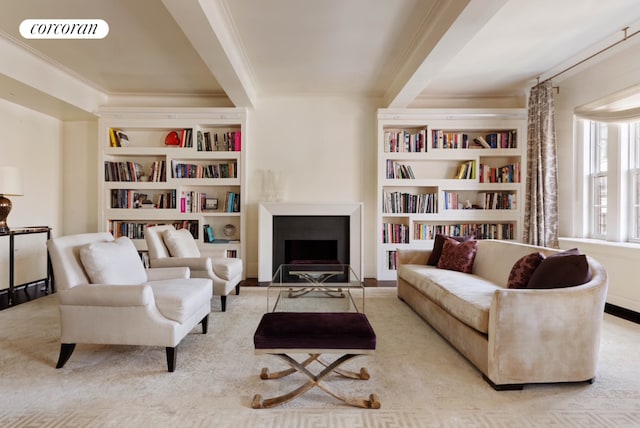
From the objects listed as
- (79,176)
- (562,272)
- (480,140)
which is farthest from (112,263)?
(480,140)

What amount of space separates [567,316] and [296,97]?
430cm

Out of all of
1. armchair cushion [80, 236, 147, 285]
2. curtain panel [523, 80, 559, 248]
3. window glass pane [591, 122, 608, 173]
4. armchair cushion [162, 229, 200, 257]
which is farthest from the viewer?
curtain panel [523, 80, 559, 248]

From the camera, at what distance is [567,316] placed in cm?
196

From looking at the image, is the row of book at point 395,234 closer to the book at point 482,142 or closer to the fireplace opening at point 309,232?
the fireplace opening at point 309,232

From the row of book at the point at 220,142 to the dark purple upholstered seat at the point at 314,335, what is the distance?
3.52 m

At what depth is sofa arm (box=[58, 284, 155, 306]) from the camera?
7.10 ft

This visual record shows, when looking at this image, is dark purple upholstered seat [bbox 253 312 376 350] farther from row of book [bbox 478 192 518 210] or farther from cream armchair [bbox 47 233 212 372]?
row of book [bbox 478 192 518 210]

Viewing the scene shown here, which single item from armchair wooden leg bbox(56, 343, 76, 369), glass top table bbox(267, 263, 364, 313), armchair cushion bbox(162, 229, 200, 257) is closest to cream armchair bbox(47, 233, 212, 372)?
armchair wooden leg bbox(56, 343, 76, 369)

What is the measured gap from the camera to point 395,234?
499cm

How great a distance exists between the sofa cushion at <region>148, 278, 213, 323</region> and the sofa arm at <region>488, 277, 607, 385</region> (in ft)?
6.35

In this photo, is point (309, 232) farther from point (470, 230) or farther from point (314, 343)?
point (314, 343)

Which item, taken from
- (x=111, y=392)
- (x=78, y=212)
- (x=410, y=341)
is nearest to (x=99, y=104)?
(x=78, y=212)

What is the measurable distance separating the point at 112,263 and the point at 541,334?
279 centimetres

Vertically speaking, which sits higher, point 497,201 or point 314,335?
point 497,201
